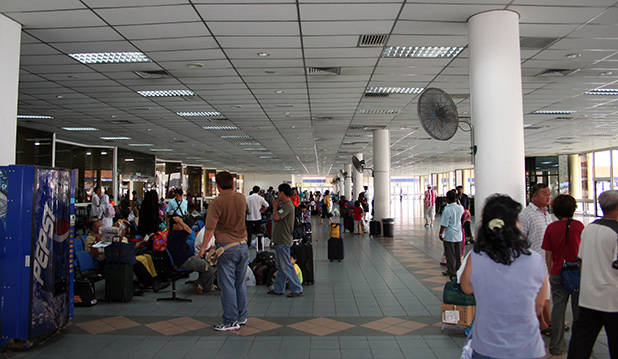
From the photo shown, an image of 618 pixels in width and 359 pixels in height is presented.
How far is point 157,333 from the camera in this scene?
15.2ft

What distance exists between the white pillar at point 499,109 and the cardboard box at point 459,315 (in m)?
1.21

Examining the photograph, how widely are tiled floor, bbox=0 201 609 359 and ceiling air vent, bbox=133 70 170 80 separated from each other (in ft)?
13.0

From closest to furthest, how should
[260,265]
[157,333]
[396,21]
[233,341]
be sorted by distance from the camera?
1. [233,341]
2. [157,333]
3. [396,21]
4. [260,265]

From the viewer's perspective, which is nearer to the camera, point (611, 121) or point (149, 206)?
point (149, 206)

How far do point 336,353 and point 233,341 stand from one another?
1.08m

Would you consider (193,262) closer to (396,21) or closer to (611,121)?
(396,21)

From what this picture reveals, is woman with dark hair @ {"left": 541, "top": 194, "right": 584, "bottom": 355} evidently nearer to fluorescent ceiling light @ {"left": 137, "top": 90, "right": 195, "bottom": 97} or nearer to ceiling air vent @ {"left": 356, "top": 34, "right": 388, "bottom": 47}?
ceiling air vent @ {"left": 356, "top": 34, "right": 388, "bottom": 47}

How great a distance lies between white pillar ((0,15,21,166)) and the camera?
481 centimetres

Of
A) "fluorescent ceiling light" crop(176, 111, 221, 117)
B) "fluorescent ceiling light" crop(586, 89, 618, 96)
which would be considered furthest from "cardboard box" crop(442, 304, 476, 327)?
"fluorescent ceiling light" crop(176, 111, 221, 117)

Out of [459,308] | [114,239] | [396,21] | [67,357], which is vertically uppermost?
[396,21]

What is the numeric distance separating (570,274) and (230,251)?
11.1 ft

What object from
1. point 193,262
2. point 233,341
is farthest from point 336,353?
point 193,262

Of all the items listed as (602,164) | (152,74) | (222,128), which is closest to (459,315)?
(152,74)

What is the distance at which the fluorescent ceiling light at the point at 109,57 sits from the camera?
6980mm
